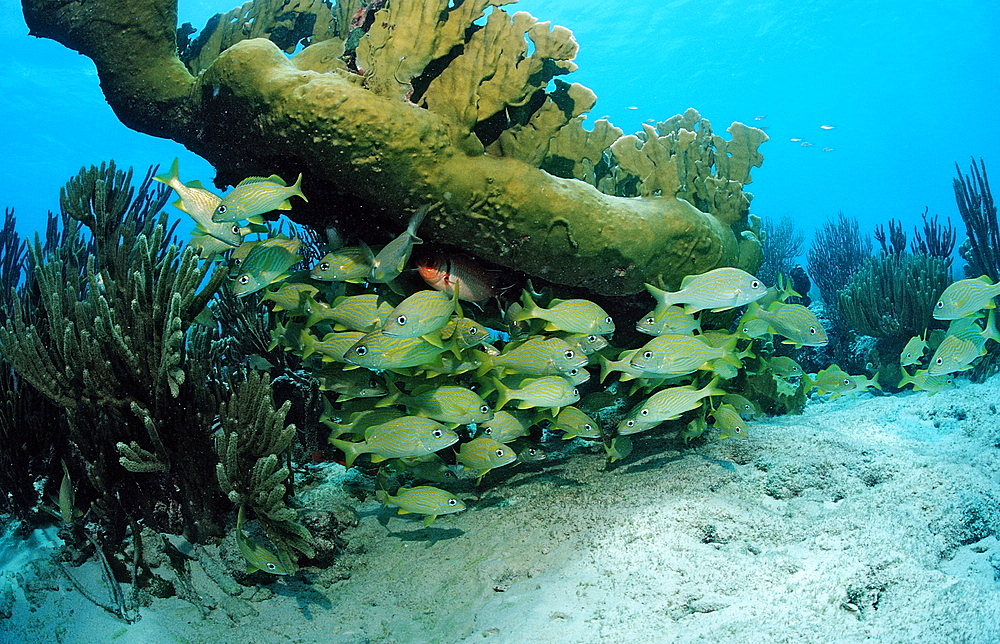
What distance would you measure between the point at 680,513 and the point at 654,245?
6.46ft

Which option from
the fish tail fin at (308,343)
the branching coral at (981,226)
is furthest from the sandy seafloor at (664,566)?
the branching coral at (981,226)

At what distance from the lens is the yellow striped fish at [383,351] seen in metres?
2.97

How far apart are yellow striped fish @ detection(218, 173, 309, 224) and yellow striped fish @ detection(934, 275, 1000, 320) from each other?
5683 mm

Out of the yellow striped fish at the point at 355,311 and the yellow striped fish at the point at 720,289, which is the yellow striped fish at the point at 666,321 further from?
the yellow striped fish at the point at 355,311

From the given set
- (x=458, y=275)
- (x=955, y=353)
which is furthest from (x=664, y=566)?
(x=955, y=353)

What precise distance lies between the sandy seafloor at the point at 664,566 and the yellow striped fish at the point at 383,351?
1544 mm

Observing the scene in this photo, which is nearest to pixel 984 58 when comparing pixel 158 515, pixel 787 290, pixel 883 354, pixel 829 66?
pixel 829 66

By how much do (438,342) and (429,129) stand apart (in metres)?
1.38

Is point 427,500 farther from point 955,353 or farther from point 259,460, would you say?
point 955,353

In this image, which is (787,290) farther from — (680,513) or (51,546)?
(51,546)

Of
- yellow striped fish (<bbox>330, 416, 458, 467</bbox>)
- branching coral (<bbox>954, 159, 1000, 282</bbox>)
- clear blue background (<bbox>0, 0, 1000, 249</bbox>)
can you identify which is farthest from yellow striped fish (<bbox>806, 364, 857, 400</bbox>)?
clear blue background (<bbox>0, 0, 1000, 249</bbox>)

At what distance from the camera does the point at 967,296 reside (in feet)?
15.2

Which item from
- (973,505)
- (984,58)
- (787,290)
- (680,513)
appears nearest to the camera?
(973,505)

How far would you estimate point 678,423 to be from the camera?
16.7 ft
